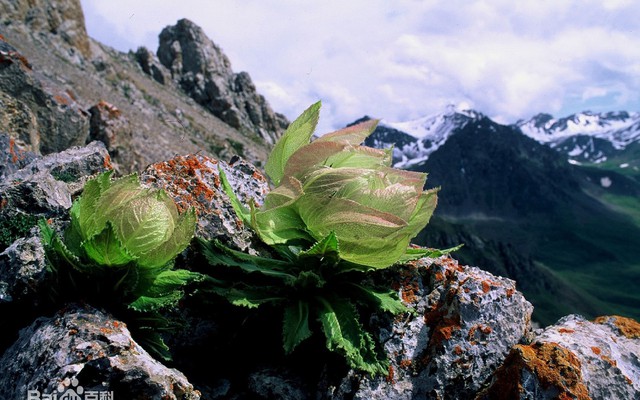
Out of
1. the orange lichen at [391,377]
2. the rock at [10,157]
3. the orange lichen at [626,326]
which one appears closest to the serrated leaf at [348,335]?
the orange lichen at [391,377]

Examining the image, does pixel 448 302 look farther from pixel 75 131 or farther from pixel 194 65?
pixel 194 65

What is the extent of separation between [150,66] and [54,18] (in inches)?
1692

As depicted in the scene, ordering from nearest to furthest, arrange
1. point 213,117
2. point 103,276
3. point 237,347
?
1. point 103,276
2. point 237,347
3. point 213,117

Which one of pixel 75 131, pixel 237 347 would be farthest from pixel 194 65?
pixel 237 347

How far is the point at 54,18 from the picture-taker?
59.6 meters

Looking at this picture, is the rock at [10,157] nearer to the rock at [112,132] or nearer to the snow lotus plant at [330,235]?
the snow lotus plant at [330,235]

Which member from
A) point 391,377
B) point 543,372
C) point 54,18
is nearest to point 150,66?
point 54,18

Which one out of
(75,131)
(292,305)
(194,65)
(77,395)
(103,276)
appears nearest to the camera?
(77,395)

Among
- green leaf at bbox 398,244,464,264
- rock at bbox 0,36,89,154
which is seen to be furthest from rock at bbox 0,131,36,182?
rock at bbox 0,36,89,154

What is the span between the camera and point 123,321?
291 cm

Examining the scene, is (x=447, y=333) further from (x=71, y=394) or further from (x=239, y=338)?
(x=71, y=394)

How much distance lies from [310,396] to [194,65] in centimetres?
11576

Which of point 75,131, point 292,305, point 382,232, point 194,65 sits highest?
point 194,65

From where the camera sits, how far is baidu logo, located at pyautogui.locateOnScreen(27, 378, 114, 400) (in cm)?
229
